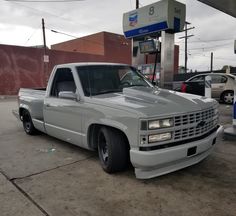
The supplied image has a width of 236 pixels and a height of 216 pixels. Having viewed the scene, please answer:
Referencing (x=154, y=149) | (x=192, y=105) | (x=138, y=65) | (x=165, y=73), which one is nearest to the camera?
(x=154, y=149)

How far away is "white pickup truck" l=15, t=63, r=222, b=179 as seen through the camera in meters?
3.28

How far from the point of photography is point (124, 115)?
342 centimetres

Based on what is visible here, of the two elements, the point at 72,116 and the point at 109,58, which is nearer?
the point at 72,116

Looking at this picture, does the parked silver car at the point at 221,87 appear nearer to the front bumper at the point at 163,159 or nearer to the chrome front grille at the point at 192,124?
the chrome front grille at the point at 192,124

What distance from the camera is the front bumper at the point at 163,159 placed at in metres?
3.22

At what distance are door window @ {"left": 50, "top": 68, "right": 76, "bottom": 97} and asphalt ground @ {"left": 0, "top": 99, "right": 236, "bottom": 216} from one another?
4.23 feet

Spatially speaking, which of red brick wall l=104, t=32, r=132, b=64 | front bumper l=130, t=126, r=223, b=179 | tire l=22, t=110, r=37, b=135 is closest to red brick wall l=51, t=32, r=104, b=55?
red brick wall l=104, t=32, r=132, b=64

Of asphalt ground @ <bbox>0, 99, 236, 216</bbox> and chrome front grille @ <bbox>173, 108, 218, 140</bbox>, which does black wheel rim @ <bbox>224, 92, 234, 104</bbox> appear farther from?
chrome front grille @ <bbox>173, 108, 218, 140</bbox>

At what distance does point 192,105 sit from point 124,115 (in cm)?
100

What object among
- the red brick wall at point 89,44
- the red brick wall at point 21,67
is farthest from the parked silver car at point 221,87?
the red brick wall at point 89,44

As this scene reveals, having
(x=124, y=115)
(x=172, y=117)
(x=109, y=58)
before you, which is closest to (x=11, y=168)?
(x=124, y=115)

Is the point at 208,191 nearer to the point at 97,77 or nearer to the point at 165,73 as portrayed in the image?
the point at 97,77

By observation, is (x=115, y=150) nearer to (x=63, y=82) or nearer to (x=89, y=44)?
(x=63, y=82)

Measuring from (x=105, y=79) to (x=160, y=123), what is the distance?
5.71ft
